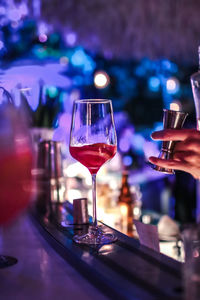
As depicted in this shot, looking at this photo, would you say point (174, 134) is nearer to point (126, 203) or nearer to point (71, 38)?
point (126, 203)

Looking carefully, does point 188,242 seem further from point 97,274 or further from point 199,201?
point 199,201

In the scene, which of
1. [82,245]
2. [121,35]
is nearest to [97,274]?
[82,245]

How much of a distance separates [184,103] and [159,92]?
0.77m

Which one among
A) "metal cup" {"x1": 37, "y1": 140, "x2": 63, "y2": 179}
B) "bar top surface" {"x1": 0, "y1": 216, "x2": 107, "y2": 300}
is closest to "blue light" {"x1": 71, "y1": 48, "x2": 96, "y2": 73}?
"metal cup" {"x1": 37, "y1": 140, "x2": 63, "y2": 179}

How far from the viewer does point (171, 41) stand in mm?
5867

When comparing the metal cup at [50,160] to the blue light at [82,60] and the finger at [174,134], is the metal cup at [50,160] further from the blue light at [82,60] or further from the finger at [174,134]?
the blue light at [82,60]

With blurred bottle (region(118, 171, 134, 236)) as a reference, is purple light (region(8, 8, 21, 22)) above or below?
above

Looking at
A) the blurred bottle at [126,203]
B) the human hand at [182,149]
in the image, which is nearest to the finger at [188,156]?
the human hand at [182,149]

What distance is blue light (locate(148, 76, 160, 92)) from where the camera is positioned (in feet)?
23.2

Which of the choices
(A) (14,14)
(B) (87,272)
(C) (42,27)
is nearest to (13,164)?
(B) (87,272)

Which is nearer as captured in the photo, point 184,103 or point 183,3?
point 183,3

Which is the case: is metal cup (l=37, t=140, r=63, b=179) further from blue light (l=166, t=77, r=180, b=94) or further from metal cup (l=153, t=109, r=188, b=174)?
blue light (l=166, t=77, r=180, b=94)

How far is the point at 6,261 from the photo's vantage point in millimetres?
900

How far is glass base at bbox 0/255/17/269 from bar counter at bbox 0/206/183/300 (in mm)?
13
